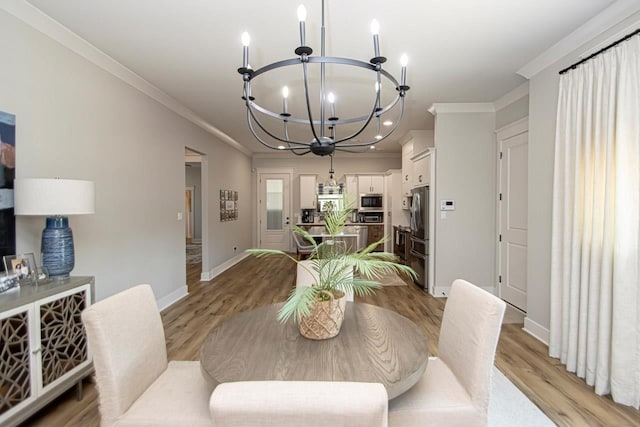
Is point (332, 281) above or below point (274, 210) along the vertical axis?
below

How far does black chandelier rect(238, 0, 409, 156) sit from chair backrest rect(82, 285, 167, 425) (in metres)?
1.10

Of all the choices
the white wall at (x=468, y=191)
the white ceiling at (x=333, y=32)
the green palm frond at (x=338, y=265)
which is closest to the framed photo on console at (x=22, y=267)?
the green palm frond at (x=338, y=265)

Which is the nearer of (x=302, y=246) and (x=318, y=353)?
(x=318, y=353)

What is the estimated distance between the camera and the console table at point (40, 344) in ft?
5.53

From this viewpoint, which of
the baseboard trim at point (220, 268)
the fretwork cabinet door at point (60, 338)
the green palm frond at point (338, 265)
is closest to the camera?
the green palm frond at point (338, 265)

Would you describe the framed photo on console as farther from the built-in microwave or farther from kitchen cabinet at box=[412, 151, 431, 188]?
the built-in microwave

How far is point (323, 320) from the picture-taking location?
1.48m

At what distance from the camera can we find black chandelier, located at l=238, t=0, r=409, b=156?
1513 mm

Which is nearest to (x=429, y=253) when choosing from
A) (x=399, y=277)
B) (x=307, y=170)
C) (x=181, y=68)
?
(x=399, y=277)

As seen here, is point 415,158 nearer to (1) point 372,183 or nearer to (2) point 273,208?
(1) point 372,183

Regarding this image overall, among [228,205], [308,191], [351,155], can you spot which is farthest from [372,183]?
[228,205]

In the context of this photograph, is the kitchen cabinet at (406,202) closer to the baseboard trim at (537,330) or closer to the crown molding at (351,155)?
the crown molding at (351,155)

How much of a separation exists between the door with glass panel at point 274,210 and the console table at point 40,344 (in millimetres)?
6451

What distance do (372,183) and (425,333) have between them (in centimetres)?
526
